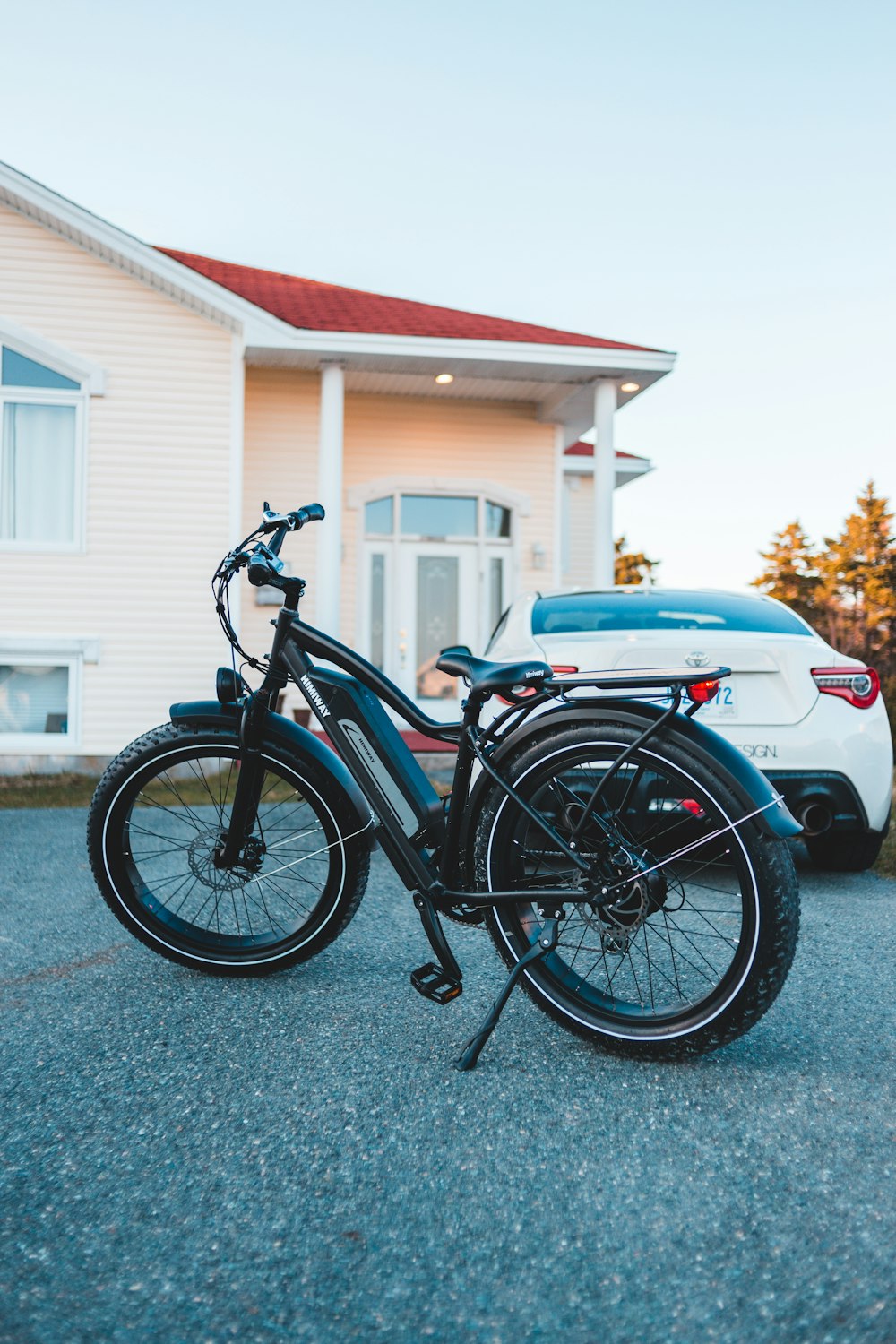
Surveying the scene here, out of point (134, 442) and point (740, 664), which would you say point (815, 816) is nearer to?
point (740, 664)

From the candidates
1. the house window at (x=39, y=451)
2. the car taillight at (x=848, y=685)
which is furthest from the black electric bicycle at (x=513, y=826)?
the house window at (x=39, y=451)

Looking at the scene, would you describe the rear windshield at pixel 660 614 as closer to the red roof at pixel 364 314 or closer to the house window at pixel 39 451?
the red roof at pixel 364 314

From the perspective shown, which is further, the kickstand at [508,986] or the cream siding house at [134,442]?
the cream siding house at [134,442]

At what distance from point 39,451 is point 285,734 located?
891 centimetres

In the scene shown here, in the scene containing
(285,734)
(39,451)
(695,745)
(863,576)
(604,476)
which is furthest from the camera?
(863,576)

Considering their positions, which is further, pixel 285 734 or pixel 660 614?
pixel 660 614

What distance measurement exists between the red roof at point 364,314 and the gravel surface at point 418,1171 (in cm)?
920

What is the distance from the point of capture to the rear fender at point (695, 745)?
7.47ft

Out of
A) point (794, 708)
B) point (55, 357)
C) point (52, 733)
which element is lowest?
point (52, 733)

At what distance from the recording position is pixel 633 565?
154 ft

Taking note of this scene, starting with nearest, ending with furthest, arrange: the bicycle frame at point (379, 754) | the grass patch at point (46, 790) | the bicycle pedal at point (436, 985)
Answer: the bicycle pedal at point (436, 985) → the bicycle frame at point (379, 754) → the grass patch at point (46, 790)

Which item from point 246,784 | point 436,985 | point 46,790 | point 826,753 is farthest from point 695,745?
point 46,790

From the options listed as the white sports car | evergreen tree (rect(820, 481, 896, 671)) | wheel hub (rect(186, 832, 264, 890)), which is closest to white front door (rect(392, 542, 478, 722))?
the white sports car

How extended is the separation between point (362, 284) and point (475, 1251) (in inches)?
593
